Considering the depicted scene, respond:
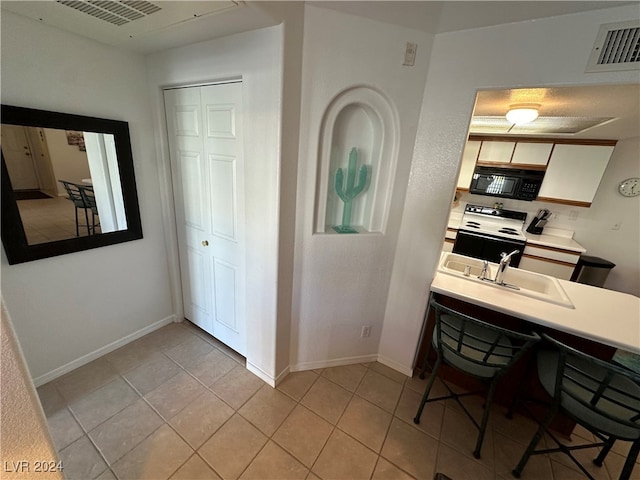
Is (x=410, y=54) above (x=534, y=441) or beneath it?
above

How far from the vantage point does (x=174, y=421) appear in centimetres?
165

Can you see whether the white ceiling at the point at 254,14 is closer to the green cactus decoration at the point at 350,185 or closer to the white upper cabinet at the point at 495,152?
the green cactus decoration at the point at 350,185

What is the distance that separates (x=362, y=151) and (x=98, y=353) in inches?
104

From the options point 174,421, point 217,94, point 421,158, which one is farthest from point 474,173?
point 174,421

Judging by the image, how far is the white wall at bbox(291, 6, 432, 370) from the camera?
1.44 metres

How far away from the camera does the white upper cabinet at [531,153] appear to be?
340cm

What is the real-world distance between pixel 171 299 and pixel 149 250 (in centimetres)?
57

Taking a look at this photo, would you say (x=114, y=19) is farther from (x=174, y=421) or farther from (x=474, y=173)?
(x=474, y=173)

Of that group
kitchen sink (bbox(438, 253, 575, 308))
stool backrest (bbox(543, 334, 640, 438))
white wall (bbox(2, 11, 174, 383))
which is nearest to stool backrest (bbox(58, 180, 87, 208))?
white wall (bbox(2, 11, 174, 383))

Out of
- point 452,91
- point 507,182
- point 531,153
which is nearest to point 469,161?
point 507,182

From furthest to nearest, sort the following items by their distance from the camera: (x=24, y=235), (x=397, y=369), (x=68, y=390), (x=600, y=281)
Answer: (x=600, y=281) → (x=397, y=369) → (x=68, y=390) → (x=24, y=235)

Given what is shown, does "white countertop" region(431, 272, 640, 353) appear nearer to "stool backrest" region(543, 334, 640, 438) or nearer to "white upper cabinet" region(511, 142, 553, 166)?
"stool backrest" region(543, 334, 640, 438)

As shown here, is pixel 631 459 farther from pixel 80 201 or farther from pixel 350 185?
pixel 80 201

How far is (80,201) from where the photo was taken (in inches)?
69.9
